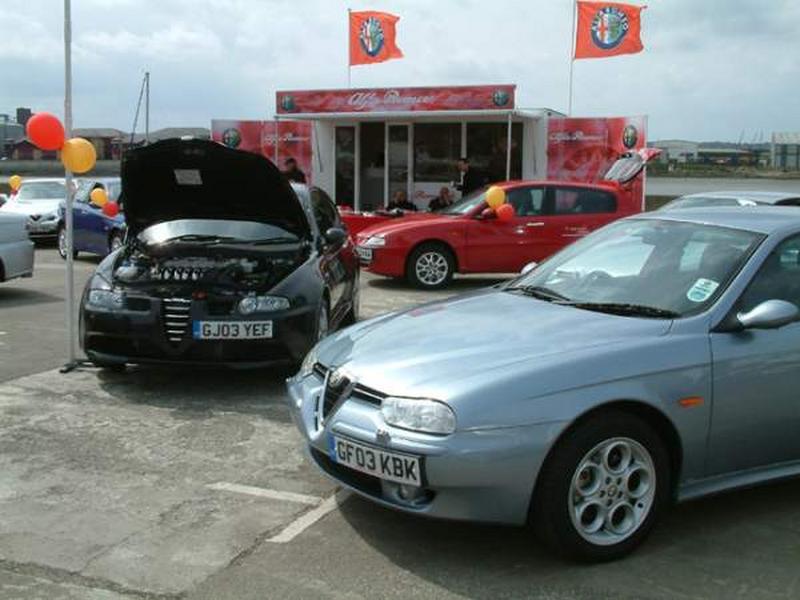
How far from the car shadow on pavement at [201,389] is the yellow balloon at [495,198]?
616cm

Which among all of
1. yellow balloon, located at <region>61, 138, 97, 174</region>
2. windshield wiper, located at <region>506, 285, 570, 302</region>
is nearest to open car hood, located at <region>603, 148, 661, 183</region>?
yellow balloon, located at <region>61, 138, 97, 174</region>

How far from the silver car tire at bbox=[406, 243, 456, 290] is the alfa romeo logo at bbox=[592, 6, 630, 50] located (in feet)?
31.4

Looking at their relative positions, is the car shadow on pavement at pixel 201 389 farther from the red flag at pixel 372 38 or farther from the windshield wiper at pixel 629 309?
the red flag at pixel 372 38

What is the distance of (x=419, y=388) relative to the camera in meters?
3.54

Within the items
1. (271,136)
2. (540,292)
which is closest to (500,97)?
(271,136)

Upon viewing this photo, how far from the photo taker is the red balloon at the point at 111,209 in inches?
595

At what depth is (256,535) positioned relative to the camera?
3953 mm

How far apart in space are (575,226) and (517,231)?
92cm

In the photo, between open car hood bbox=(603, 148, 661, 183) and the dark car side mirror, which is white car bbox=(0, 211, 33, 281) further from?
open car hood bbox=(603, 148, 661, 183)

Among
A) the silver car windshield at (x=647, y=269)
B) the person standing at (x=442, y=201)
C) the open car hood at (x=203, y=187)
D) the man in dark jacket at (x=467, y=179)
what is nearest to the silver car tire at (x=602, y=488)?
the silver car windshield at (x=647, y=269)

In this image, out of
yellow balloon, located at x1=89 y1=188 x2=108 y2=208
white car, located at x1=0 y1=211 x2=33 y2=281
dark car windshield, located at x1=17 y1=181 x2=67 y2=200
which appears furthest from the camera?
dark car windshield, located at x1=17 y1=181 x2=67 y2=200

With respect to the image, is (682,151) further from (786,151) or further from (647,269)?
(647,269)

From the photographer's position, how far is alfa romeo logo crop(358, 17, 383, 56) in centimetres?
2202

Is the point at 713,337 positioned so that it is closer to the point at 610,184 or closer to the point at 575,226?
the point at 575,226
